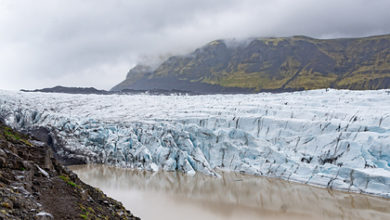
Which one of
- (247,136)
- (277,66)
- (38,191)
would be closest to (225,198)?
(247,136)

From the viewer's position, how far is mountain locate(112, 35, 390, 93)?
6500cm

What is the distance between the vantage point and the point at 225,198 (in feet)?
49.3

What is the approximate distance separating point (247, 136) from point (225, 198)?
6.65 meters

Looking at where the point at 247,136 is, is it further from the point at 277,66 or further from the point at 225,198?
the point at 277,66

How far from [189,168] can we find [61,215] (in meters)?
15.5

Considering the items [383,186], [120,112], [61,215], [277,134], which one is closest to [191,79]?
[120,112]

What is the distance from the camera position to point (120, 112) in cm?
2531

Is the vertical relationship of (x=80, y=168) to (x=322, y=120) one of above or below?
below

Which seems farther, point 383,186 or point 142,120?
point 142,120

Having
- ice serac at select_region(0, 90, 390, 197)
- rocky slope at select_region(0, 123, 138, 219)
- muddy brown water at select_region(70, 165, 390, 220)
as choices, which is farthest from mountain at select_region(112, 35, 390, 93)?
rocky slope at select_region(0, 123, 138, 219)

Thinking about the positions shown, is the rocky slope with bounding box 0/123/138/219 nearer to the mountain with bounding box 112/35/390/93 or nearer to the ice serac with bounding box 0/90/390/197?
the ice serac with bounding box 0/90/390/197

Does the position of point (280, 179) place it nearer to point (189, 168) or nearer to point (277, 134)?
point (277, 134)

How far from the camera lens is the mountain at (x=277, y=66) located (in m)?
65.0

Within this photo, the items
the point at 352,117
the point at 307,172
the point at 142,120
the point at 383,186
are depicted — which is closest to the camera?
the point at 383,186
